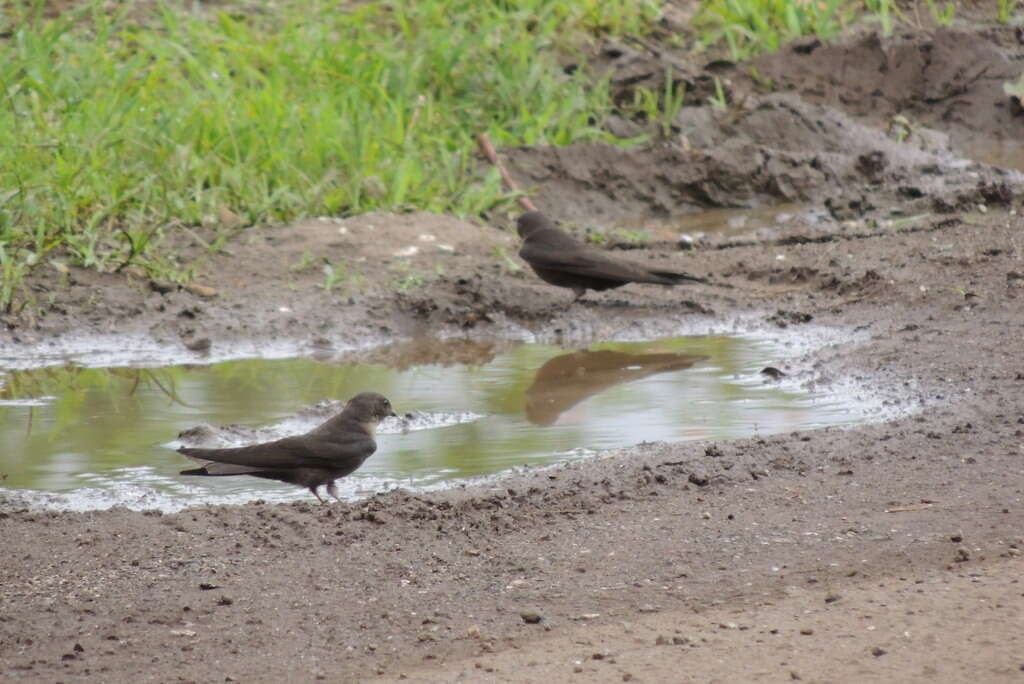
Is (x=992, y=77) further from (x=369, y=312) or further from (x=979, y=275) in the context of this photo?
(x=369, y=312)

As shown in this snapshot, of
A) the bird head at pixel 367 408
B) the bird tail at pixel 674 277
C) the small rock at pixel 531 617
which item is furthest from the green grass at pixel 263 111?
the small rock at pixel 531 617

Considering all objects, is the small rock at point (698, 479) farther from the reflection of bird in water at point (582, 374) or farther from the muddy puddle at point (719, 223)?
the muddy puddle at point (719, 223)

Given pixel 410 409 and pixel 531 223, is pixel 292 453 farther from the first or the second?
pixel 531 223

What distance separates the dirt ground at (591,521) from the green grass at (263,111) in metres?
0.32

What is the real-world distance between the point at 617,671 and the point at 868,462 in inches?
74.7

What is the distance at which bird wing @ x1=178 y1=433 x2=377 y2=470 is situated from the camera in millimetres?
5219

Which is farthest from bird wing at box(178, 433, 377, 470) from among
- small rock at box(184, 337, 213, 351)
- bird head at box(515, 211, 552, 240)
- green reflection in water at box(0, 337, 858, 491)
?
bird head at box(515, 211, 552, 240)

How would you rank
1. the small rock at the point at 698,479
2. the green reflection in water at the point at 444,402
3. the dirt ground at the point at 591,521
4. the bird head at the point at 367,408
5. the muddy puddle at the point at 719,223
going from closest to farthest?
the dirt ground at the point at 591,521, the small rock at the point at 698,479, the bird head at the point at 367,408, the green reflection in water at the point at 444,402, the muddy puddle at the point at 719,223

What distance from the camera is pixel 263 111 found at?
9758 millimetres

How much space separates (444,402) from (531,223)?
224cm

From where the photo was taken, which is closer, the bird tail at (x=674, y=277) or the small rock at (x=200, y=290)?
the small rock at (x=200, y=290)

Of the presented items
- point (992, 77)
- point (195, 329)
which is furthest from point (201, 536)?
point (992, 77)

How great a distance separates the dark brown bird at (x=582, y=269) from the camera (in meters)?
8.19

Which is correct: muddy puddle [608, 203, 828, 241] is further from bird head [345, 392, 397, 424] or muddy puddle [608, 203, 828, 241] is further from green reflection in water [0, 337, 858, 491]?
bird head [345, 392, 397, 424]
